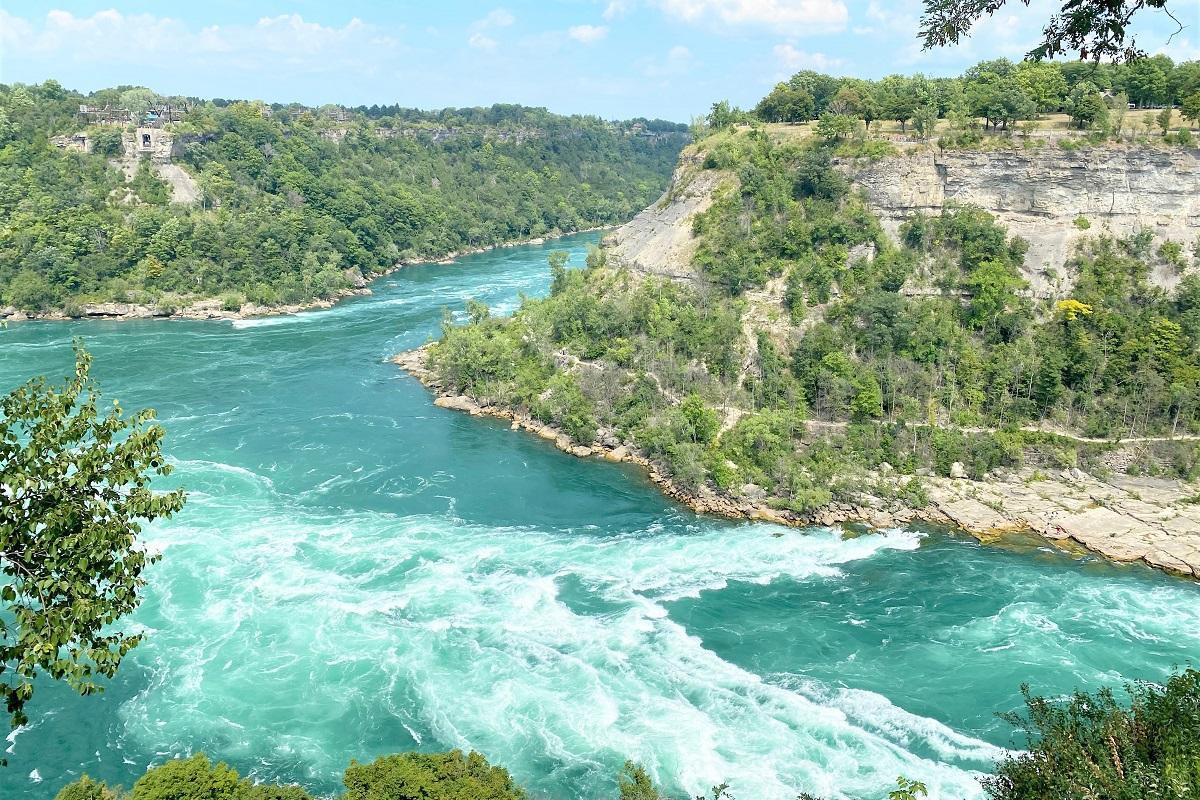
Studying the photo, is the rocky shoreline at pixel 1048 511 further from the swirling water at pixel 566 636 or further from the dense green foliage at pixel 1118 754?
the dense green foliage at pixel 1118 754

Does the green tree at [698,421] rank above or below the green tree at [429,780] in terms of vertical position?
above

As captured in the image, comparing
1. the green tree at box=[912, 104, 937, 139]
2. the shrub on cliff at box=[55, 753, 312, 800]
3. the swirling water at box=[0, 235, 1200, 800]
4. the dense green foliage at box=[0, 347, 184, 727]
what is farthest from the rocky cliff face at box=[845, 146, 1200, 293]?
the dense green foliage at box=[0, 347, 184, 727]

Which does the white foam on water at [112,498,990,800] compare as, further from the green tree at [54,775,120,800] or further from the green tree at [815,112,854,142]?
the green tree at [815,112,854,142]

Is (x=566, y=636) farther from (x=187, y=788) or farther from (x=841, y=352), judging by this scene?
(x=841, y=352)

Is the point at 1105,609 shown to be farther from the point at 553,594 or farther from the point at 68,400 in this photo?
the point at 68,400

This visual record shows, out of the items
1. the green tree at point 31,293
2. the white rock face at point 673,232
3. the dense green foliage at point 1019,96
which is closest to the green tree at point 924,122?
the dense green foliage at point 1019,96

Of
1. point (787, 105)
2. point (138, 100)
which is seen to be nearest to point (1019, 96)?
point (787, 105)

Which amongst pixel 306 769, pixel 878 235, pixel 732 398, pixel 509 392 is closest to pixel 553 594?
pixel 306 769
